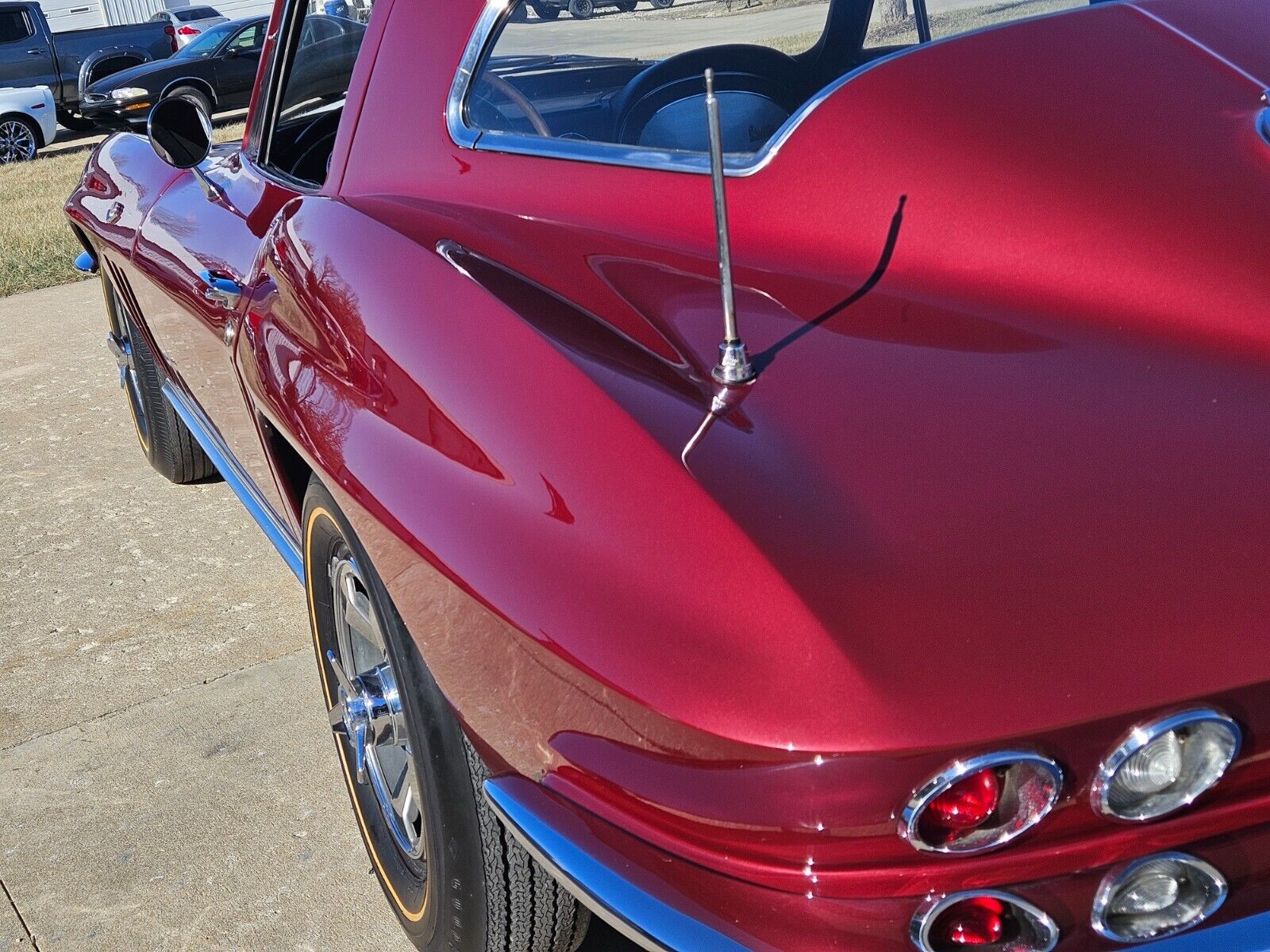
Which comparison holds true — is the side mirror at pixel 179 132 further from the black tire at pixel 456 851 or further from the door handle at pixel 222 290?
the black tire at pixel 456 851

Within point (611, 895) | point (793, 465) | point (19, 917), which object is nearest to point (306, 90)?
point (19, 917)

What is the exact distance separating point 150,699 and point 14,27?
1660 cm

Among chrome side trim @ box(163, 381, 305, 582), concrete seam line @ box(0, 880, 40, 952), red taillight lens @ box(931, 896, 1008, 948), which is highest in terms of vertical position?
red taillight lens @ box(931, 896, 1008, 948)

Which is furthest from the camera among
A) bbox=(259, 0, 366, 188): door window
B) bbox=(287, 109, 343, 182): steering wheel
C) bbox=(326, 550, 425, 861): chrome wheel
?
bbox=(287, 109, 343, 182): steering wheel

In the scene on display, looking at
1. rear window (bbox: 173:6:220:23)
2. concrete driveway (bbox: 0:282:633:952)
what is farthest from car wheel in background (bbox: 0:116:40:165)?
concrete driveway (bbox: 0:282:633:952)

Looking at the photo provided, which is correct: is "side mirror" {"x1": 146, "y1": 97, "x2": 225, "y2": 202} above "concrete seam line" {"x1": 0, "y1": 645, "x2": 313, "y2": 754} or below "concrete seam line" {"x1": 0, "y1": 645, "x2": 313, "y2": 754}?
above

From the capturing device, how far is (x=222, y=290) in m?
2.63

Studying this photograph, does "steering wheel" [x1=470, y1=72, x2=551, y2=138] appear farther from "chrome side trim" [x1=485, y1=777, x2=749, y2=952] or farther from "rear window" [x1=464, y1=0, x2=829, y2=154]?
"chrome side trim" [x1=485, y1=777, x2=749, y2=952]

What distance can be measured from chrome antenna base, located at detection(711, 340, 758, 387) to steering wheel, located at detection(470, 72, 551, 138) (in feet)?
2.82

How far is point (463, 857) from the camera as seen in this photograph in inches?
68.5

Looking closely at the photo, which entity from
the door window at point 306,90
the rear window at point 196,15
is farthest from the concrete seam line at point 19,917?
the rear window at point 196,15

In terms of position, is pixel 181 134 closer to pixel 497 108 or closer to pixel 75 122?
pixel 497 108

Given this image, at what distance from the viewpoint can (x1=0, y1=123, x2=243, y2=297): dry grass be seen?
27.3 feet

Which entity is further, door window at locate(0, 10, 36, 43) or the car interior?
door window at locate(0, 10, 36, 43)
